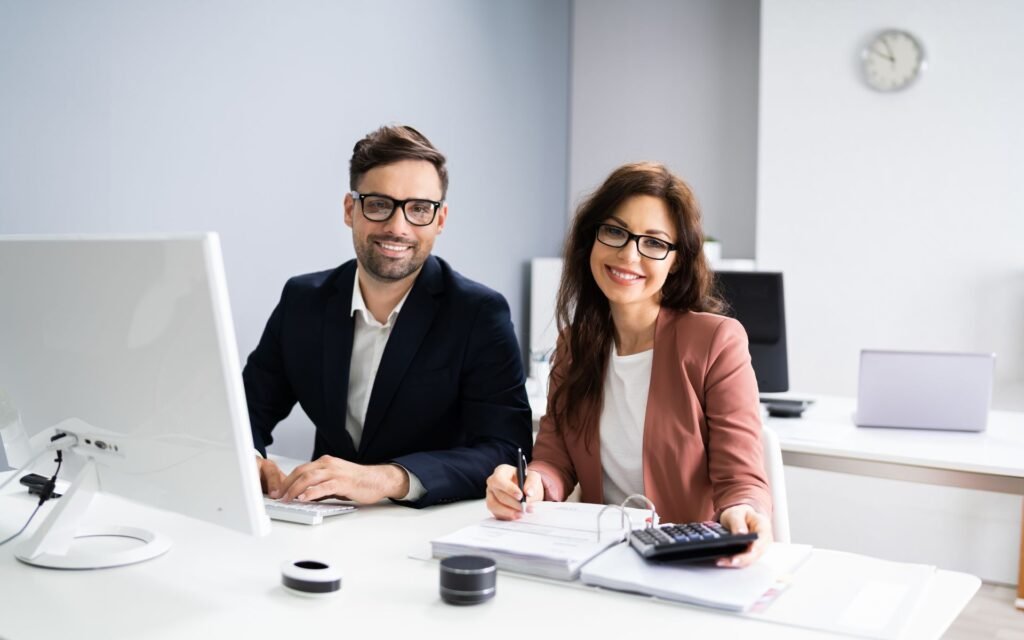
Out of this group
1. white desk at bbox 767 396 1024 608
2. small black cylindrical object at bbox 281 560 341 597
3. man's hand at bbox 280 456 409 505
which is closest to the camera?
small black cylindrical object at bbox 281 560 341 597

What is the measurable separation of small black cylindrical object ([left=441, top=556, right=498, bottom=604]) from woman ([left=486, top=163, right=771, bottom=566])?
416 millimetres

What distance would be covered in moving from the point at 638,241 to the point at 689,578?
785 mm

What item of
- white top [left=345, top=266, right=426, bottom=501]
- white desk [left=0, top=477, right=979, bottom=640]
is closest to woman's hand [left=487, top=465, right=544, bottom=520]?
white desk [left=0, top=477, right=979, bottom=640]

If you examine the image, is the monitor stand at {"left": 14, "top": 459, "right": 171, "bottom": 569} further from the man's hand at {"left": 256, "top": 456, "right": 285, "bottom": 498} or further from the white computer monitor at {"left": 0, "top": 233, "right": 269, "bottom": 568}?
the man's hand at {"left": 256, "top": 456, "right": 285, "bottom": 498}

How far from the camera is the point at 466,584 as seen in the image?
1200 mm

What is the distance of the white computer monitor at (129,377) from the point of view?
1138 mm

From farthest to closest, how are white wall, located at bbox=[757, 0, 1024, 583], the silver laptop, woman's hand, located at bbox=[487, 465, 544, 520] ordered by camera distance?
white wall, located at bbox=[757, 0, 1024, 583] < the silver laptop < woman's hand, located at bbox=[487, 465, 544, 520]

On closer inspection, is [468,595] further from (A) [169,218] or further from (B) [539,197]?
(B) [539,197]

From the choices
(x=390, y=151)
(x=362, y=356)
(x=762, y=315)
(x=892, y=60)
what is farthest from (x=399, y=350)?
(x=892, y=60)

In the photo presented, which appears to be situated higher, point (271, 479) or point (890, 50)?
point (890, 50)

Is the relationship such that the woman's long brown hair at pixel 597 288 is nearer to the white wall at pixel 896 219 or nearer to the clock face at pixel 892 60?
the white wall at pixel 896 219

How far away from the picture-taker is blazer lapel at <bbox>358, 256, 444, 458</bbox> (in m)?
2.01

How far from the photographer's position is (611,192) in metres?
1.90

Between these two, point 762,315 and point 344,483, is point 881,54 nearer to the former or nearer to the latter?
point 762,315
